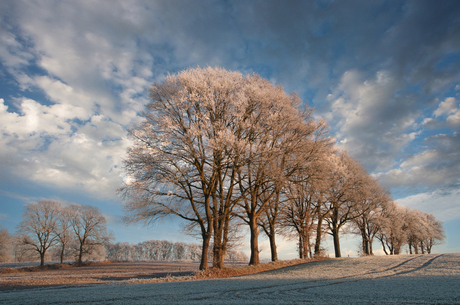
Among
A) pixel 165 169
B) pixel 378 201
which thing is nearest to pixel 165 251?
pixel 378 201

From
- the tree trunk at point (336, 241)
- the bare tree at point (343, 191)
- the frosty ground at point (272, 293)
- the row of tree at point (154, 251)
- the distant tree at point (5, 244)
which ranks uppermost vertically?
the bare tree at point (343, 191)

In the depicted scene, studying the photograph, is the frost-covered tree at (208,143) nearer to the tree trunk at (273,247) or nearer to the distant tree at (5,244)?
the tree trunk at (273,247)

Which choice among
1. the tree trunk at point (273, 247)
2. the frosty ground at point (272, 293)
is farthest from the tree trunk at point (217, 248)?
the tree trunk at point (273, 247)

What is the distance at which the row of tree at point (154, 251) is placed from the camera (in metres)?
108

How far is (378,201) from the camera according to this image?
33.2 meters

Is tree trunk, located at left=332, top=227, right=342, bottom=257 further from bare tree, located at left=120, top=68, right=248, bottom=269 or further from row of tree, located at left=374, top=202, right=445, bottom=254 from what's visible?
bare tree, located at left=120, top=68, right=248, bottom=269

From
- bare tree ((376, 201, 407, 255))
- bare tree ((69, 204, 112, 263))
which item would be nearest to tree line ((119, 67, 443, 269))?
bare tree ((376, 201, 407, 255))

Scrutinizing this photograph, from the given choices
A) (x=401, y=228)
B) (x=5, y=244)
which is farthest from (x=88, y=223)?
(x=401, y=228)

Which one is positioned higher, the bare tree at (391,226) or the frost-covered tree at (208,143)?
the frost-covered tree at (208,143)

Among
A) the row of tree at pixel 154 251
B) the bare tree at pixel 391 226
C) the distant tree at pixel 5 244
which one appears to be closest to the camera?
the bare tree at pixel 391 226

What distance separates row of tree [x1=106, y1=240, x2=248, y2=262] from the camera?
107812 mm

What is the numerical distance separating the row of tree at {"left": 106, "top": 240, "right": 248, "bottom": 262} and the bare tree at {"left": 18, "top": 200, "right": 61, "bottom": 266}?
63.7 meters

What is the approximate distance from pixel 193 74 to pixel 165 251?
106178 mm

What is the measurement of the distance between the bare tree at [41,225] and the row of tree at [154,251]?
6367 centimetres
